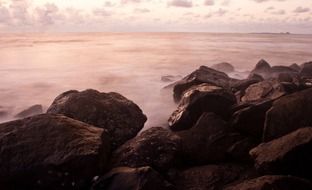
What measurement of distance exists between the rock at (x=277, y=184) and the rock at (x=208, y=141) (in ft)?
3.88

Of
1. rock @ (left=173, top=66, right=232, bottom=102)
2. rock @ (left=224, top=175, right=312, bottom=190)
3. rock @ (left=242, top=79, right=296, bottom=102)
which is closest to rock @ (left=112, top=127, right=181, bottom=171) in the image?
rock @ (left=224, top=175, right=312, bottom=190)

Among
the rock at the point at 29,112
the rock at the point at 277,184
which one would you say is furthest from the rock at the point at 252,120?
the rock at the point at 29,112

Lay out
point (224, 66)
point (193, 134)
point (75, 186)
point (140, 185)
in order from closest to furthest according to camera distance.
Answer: point (140, 185) → point (75, 186) → point (193, 134) → point (224, 66)

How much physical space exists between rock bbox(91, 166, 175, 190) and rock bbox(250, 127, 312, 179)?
3.98 ft

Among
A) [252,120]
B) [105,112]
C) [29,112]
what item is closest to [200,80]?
[252,120]

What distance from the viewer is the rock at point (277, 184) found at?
3701mm

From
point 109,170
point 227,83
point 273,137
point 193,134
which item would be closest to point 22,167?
point 109,170

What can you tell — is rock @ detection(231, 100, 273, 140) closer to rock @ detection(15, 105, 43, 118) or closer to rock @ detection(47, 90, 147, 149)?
rock @ detection(47, 90, 147, 149)

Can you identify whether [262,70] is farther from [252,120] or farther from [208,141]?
[208,141]

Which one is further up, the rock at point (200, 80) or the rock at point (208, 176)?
the rock at point (200, 80)

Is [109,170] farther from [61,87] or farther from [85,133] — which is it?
[61,87]

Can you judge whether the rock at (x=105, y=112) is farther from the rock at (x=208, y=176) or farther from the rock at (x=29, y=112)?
the rock at (x=29, y=112)

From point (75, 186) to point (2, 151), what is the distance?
108 cm

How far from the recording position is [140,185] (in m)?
4.03
